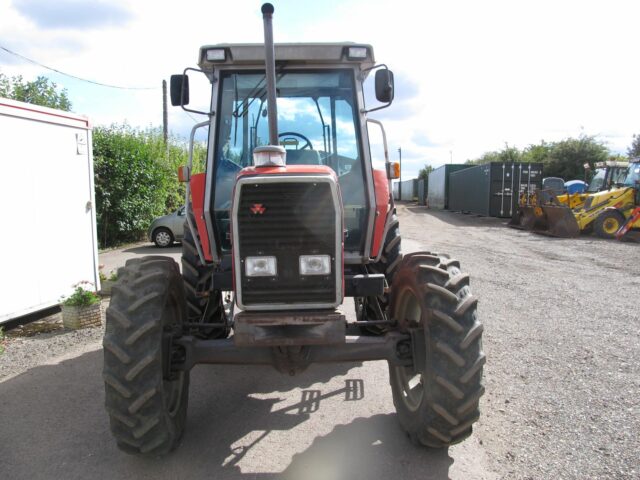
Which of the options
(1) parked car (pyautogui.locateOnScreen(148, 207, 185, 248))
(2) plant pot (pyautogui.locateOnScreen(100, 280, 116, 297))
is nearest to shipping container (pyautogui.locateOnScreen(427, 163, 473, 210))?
(1) parked car (pyautogui.locateOnScreen(148, 207, 185, 248))

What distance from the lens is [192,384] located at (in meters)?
4.68

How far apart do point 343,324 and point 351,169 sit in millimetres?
1619

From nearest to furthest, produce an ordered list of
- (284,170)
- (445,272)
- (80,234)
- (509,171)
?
(284,170) < (445,272) < (80,234) < (509,171)

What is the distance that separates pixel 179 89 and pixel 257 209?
167cm

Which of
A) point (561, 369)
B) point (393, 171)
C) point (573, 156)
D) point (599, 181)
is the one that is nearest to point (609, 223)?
point (599, 181)

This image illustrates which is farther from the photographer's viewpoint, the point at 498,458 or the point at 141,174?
the point at 141,174

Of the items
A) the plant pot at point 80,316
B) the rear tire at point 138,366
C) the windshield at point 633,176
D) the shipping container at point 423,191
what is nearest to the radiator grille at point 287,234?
the rear tire at point 138,366

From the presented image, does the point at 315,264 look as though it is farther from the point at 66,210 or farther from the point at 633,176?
the point at 633,176

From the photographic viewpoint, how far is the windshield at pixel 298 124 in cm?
420

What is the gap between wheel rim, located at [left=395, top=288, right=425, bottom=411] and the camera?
3547 mm

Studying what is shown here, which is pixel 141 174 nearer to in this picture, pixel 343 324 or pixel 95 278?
pixel 95 278

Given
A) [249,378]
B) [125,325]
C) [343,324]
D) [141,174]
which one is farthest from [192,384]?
[141,174]

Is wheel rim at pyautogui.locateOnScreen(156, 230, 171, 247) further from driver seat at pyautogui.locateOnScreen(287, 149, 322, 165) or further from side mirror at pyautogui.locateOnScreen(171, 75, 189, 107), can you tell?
driver seat at pyautogui.locateOnScreen(287, 149, 322, 165)

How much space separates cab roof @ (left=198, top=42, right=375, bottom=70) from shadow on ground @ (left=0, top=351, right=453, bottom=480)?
280cm
